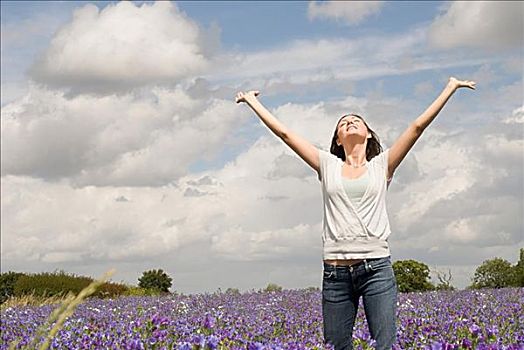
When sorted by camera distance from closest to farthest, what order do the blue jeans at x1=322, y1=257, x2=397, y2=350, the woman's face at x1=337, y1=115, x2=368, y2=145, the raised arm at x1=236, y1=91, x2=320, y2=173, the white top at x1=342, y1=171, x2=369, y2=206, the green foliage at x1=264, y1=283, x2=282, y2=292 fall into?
the blue jeans at x1=322, y1=257, x2=397, y2=350 < the white top at x1=342, y1=171, x2=369, y2=206 < the woman's face at x1=337, y1=115, x2=368, y2=145 < the raised arm at x1=236, y1=91, x2=320, y2=173 < the green foliage at x1=264, y1=283, x2=282, y2=292

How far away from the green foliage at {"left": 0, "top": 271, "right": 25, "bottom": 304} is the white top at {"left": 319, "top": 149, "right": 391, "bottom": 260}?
1906 cm

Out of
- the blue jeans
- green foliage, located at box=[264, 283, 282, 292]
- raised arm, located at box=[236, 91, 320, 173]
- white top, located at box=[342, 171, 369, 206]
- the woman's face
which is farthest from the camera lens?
green foliage, located at box=[264, 283, 282, 292]

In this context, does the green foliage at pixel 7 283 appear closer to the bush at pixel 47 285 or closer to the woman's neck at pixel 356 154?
the bush at pixel 47 285

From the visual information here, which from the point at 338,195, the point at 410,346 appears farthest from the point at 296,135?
the point at 410,346

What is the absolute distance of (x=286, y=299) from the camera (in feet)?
38.9

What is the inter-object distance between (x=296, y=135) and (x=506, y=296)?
24.7 ft

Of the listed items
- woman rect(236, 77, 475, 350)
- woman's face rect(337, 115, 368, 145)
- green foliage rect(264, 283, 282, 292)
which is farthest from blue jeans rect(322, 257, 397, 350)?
green foliage rect(264, 283, 282, 292)

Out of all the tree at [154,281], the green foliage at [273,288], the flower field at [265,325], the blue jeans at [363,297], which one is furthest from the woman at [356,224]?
the tree at [154,281]

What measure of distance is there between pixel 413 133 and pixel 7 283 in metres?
19.9

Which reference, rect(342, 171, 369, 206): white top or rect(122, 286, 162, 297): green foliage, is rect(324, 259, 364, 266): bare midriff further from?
rect(122, 286, 162, 297): green foliage

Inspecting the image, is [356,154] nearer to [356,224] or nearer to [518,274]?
[356,224]

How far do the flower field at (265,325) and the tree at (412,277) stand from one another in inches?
250

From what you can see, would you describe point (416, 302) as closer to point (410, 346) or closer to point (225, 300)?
point (225, 300)

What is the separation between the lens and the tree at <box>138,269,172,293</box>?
2247 cm
